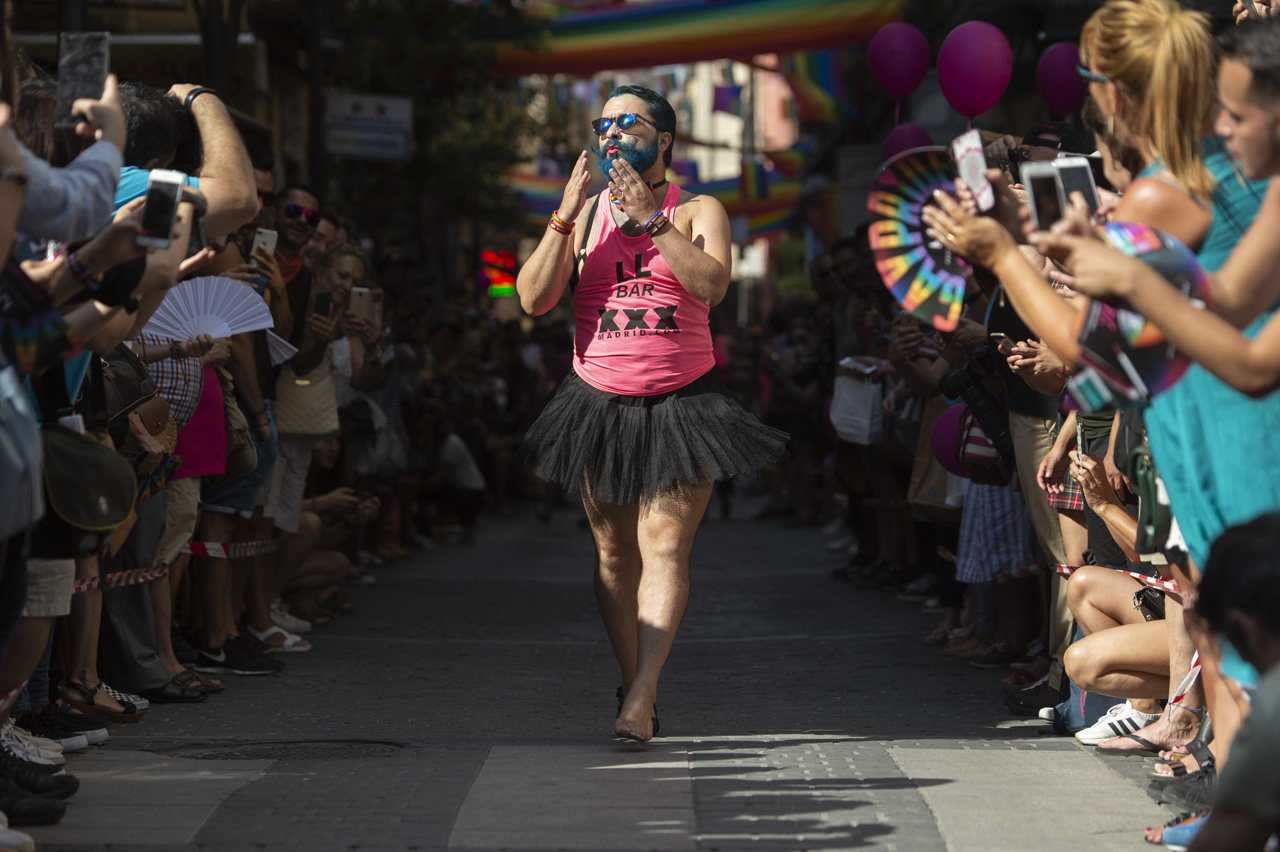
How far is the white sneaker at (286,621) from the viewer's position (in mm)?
8609

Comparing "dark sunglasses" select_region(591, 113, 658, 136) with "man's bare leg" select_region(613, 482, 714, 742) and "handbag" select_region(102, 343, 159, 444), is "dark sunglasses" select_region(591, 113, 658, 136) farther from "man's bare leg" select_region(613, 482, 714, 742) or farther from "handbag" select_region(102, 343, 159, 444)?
"handbag" select_region(102, 343, 159, 444)

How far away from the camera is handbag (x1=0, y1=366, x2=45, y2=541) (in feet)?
10.7

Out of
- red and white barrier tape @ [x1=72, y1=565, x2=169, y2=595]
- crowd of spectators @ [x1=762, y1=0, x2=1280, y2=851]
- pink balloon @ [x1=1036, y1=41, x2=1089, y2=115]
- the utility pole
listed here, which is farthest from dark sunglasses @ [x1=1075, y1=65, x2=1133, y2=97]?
pink balloon @ [x1=1036, y1=41, x2=1089, y2=115]

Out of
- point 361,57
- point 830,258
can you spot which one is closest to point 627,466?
point 830,258

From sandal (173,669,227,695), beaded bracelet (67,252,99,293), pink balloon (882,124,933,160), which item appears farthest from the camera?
pink balloon (882,124,933,160)

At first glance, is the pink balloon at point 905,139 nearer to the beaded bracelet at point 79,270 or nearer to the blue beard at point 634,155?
the blue beard at point 634,155

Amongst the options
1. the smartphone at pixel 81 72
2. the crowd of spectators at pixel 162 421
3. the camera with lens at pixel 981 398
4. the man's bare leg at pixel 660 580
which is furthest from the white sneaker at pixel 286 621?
the smartphone at pixel 81 72

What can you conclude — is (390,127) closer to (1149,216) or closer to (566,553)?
(566,553)

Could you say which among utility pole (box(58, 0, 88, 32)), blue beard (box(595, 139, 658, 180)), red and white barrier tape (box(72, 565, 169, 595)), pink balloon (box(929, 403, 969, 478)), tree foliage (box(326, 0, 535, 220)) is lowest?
red and white barrier tape (box(72, 565, 169, 595))

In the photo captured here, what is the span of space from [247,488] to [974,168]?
4.68 meters

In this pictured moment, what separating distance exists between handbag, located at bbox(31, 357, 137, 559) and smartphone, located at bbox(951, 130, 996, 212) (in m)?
2.15

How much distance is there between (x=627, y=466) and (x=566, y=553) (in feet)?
29.8

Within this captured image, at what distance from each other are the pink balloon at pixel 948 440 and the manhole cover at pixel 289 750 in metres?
3.09

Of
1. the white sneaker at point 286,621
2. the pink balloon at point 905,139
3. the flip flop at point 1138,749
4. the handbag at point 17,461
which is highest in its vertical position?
the pink balloon at point 905,139
